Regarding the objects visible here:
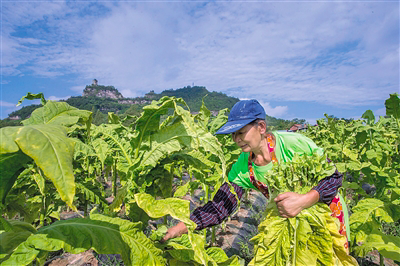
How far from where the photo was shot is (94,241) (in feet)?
3.92

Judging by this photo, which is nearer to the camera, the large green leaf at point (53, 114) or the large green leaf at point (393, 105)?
the large green leaf at point (53, 114)

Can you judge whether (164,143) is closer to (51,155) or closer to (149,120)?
(149,120)

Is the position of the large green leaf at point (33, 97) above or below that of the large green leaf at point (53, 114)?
above

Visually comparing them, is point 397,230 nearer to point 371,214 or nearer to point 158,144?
point 371,214

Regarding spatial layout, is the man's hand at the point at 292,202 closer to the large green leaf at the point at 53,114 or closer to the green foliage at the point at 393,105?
the large green leaf at the point at 53,114

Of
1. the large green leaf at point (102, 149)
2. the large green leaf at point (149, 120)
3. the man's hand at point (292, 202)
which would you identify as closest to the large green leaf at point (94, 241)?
the large green leaf at point (149, 120)

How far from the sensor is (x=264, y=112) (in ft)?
6.39

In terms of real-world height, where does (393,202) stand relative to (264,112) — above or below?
below

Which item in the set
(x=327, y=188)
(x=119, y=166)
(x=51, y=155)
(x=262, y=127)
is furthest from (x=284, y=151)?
(x=51, y=155)

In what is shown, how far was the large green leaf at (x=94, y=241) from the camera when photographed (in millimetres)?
1083

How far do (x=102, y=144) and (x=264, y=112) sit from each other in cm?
175

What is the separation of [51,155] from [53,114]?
0.76 metres

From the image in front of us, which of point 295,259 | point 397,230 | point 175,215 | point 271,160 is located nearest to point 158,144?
point 175,215

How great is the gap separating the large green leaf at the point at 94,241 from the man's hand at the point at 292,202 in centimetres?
79
